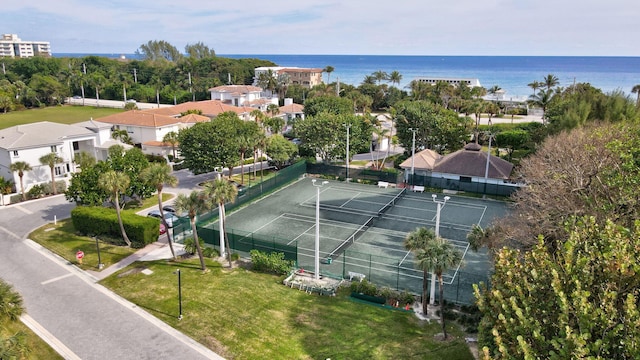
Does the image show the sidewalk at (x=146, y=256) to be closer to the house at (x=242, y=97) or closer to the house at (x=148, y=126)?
the house at (x=148, y=126)

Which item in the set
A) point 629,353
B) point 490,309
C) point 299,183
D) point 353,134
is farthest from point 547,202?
point 353,134

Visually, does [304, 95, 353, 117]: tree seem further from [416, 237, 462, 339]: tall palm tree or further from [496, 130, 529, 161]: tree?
[416, 237, 462, 339]: tall palm tree

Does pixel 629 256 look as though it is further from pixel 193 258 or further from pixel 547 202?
pixel 193 258

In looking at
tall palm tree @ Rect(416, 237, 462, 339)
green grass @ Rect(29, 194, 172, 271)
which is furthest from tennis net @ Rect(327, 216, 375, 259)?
green grass @ Rect(29, 194, 172, 271)

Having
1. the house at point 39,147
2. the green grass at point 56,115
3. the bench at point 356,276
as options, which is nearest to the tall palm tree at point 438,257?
the bench at point 356,276

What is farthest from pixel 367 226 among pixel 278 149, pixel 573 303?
pixel 573 303

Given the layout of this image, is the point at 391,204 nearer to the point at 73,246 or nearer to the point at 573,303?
the point at 73,246
